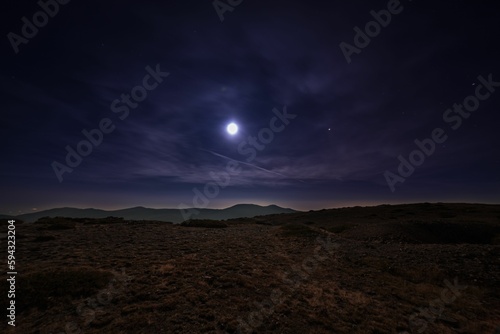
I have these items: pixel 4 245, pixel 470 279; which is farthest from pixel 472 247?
pixel 4 245

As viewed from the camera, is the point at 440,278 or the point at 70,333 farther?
the point at 440,278

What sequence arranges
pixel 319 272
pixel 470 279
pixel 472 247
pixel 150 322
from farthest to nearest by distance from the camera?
pixel 472 247 → pixel 319 272 → pixel 470 279 → pixel 150 322

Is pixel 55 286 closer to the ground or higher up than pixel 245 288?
higher up

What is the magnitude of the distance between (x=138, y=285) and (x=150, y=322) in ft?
12.2

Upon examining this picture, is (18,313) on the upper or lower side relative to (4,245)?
lower

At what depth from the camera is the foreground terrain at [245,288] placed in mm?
9068

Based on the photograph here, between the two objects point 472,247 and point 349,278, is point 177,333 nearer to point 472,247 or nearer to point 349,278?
point 349,278

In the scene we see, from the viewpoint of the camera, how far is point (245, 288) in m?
12.2

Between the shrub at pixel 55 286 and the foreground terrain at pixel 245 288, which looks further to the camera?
the shrub at pixel 55 286

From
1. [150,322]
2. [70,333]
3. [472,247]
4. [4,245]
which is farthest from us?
[472,247]

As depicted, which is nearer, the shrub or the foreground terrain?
the foreground terrain

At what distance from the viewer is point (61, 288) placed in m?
10.6

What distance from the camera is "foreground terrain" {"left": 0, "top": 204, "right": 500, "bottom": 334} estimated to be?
29.8 ft

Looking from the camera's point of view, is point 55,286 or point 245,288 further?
point 245,288
